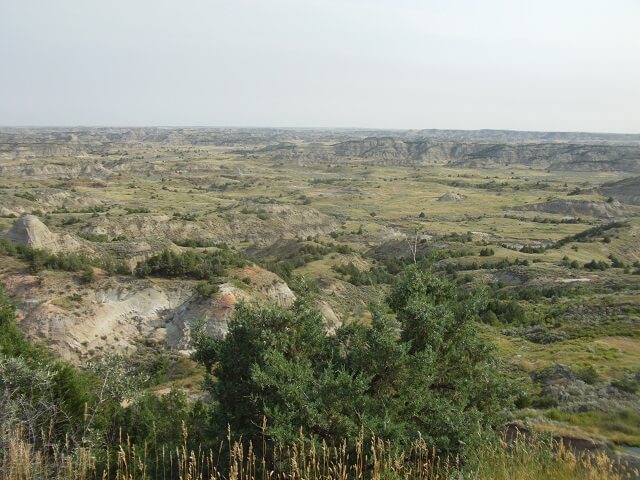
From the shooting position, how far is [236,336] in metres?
9.88

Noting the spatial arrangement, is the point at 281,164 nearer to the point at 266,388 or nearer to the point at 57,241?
the point at 57,241

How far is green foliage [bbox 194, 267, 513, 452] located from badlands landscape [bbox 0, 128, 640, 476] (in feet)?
2.81

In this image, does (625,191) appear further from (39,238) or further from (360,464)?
(360,464)

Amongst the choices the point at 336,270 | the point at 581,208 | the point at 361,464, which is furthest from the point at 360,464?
the point at 581,208

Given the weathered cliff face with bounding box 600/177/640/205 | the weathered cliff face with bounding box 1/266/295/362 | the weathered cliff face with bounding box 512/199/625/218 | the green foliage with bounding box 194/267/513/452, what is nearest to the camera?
the green foliage with bounding box 194/267/513/452

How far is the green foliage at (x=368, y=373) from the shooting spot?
772 centimetres

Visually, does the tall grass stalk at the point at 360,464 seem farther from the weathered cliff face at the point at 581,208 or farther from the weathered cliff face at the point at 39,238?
the weathered cliff face at the point at 581,208

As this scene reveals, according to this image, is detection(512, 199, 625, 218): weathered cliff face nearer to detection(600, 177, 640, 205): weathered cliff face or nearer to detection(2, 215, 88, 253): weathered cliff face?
detection(600, 177, 640, 205): weathered cliff face

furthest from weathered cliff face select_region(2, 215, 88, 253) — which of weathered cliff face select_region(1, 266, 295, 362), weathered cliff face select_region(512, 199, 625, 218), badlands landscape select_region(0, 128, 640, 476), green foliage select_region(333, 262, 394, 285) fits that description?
weathered cliff face select_region(512, 199, 625, 218)

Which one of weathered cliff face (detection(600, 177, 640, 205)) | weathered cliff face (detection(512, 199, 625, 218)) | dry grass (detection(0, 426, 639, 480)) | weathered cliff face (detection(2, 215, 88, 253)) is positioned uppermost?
dry grass (detection(0, 426, 639, 480))

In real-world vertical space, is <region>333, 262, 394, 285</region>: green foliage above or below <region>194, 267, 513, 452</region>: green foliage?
below

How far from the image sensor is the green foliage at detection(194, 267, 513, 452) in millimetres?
7719

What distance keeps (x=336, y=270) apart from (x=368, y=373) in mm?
34937

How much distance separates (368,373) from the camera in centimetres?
873
